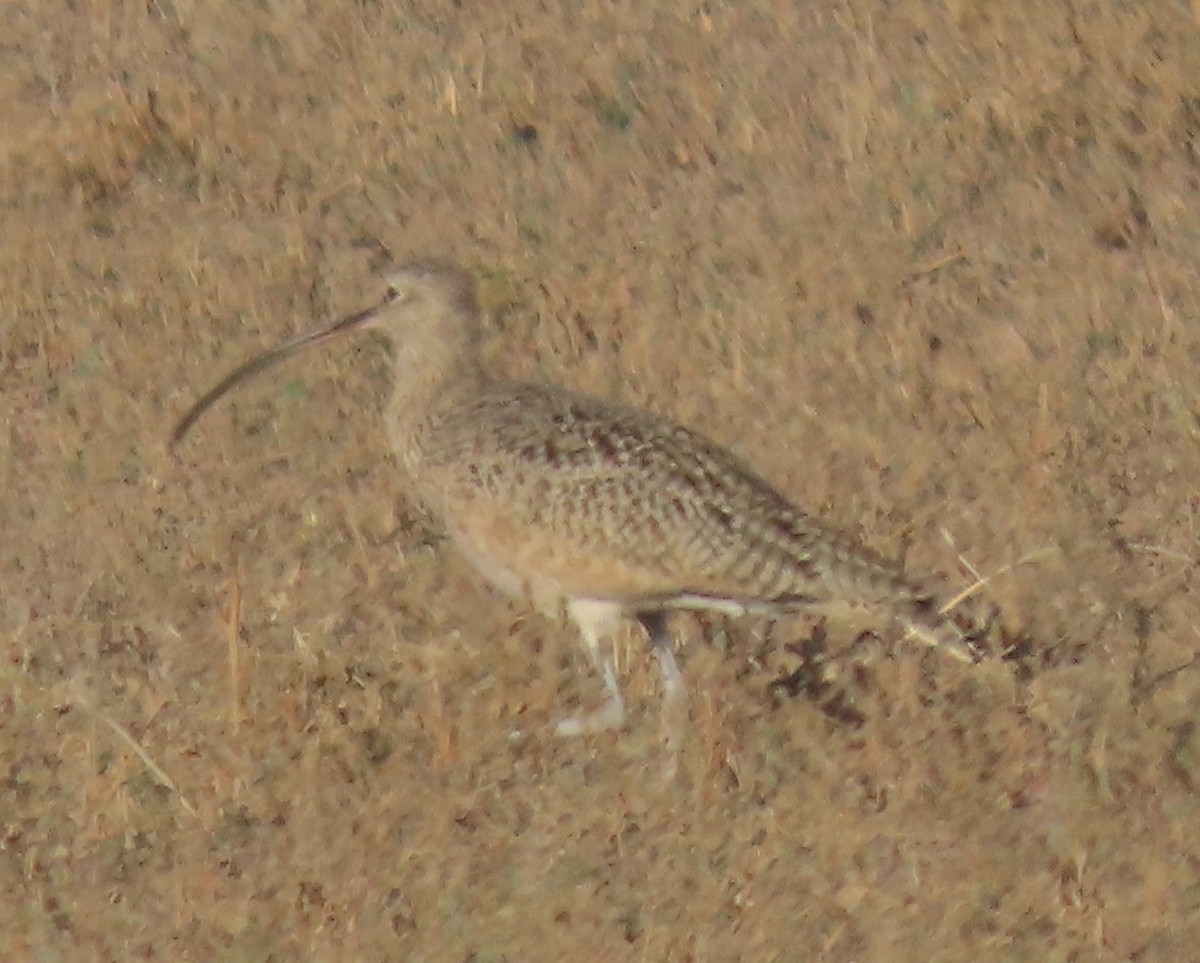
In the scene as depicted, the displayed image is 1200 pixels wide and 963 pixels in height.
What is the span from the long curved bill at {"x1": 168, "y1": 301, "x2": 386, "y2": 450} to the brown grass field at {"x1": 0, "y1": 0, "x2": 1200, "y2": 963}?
0.13 m

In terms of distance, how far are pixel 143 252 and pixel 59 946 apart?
343cm

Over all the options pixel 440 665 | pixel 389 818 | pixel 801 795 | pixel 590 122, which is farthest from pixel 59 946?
pixel 590 122

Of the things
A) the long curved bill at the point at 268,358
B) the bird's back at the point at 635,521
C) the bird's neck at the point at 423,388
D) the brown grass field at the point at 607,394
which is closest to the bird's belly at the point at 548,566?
the bird's back at the point at 635,521

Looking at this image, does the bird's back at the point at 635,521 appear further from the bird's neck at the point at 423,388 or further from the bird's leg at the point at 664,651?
the bird's neck at the point at 423,388

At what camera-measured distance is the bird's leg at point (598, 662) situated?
262 inches

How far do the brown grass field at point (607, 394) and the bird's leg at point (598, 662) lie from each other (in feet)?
0.18

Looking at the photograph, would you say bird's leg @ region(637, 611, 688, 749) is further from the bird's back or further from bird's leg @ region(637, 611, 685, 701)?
the bird's back

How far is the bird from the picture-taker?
21.3ft

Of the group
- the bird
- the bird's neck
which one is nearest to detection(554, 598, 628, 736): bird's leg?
the bird

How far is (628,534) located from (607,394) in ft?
5.81

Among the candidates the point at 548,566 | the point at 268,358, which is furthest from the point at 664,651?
the point at 268,358

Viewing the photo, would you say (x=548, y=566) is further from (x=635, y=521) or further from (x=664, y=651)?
(x=664, y=651)

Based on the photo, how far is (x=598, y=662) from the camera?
6754mm

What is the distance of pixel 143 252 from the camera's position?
8844 mm
